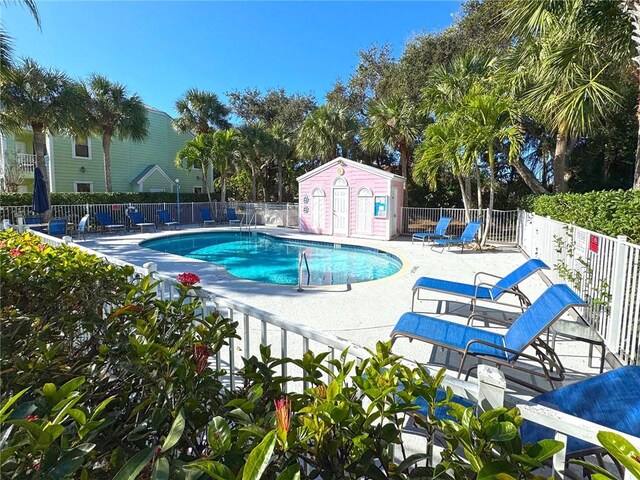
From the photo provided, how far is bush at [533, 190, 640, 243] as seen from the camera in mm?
4812

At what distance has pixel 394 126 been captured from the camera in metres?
17.7

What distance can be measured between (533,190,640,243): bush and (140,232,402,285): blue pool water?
483cm

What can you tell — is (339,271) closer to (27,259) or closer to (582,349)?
(582,349)

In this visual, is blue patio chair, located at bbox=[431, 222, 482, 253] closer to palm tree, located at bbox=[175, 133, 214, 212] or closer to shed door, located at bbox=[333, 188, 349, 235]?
shed door, located at bbox=[333, 188, 349, 235]

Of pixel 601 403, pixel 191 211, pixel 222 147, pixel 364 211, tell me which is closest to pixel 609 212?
pixel 601 403

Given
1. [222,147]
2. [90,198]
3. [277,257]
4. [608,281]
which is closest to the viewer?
[608,281]

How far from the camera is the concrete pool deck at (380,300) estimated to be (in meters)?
4.06

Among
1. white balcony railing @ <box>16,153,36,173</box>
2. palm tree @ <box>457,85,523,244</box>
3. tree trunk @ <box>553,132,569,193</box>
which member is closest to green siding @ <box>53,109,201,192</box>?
white balcony railing @ <box>16,153,36,173</box>

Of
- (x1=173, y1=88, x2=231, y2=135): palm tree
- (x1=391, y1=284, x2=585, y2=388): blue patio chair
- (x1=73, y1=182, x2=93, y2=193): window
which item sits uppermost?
(x1=173, y1=88, x2=231, y2=135): palm tree

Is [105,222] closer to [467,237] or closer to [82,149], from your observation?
[82,149]

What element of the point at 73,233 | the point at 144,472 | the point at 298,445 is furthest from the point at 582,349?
the point at 73,233

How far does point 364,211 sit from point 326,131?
281 inches

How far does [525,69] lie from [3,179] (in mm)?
23709

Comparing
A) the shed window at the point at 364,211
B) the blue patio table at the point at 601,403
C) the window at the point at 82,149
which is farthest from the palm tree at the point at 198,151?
the blue patio table at the point at 601,403
